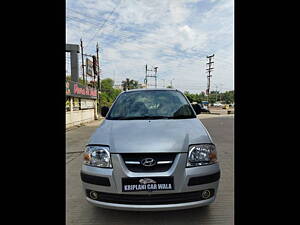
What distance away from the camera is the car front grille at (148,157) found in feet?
6.37

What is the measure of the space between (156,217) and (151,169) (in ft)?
2.42

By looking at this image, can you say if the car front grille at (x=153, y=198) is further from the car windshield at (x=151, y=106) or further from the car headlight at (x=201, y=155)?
the car windshield at (x=151, y=106)

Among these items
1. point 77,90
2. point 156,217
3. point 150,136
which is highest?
point 77,90

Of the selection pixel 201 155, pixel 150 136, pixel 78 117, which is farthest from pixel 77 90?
pixel 201 155

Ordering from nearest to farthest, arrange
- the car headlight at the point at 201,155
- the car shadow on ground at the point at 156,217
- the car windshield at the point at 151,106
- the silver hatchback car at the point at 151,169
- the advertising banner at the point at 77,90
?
the silver hatchback car at the point at 151,169, the car headlight at the point at 201,155, the car shadow on ground at the point at 156,217, the car windshield at the point at 151,106, the advertising banner at the point at 77,90

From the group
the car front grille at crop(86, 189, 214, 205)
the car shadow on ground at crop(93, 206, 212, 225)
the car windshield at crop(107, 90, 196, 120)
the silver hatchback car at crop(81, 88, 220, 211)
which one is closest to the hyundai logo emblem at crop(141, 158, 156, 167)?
the silver hatchback car at crop(81, 88, 220, 211)

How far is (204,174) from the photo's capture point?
2000mm

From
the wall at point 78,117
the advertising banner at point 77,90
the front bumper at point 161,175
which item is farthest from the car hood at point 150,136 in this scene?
the advertising banner at point 77,90

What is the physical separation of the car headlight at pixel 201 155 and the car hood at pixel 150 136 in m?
0.06

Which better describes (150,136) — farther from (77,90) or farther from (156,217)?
(77,90)

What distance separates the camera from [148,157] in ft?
6.38

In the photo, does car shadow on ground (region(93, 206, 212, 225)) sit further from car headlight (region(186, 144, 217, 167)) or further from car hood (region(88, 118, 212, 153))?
car hood (region(88, 118, 212, 153))
